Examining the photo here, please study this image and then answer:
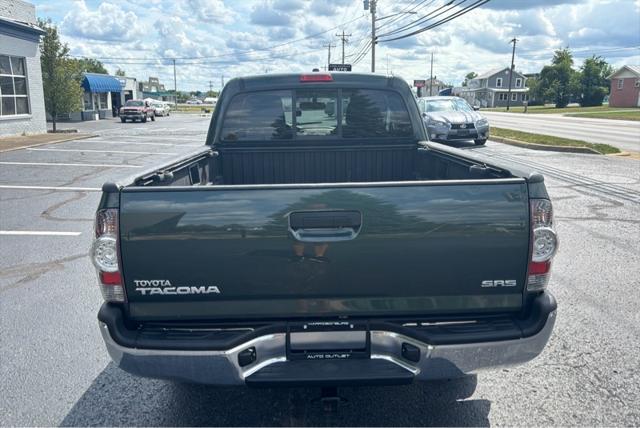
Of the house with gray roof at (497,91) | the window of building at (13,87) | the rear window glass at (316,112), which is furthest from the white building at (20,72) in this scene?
the house with gray roof at (497,91)

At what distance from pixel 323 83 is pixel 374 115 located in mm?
528

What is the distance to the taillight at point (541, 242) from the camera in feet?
7.89

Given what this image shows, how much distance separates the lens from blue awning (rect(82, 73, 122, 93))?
4072 cm

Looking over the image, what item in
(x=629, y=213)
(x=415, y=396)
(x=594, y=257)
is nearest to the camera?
(x=415, y=396)

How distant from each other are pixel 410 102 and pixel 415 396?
2358 mm

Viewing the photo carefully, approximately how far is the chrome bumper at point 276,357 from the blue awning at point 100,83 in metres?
42.1

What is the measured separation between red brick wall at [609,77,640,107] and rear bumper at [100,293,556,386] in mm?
74638

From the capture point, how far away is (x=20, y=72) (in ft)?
75.6

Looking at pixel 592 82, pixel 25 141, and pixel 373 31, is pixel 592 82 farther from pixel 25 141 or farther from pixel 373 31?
pixel 25 141

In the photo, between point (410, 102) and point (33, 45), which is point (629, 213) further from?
point (33, 45)

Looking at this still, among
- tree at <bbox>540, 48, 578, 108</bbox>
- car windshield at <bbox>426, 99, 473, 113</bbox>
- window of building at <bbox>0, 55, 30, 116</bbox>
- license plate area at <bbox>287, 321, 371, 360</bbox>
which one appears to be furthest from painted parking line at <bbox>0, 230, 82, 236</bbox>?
tree at <bbox>540, 48, 578, 108</bbox>

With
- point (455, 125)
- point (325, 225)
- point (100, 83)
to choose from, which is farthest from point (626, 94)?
point (325, 225)

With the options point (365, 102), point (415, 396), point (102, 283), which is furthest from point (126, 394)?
point (365, 102)

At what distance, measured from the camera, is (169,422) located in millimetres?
2941
